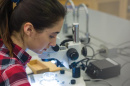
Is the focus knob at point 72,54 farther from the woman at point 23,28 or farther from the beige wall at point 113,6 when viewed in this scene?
the beige wall at point 113,6

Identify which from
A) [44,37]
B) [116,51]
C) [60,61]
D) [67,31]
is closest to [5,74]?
[44,37]

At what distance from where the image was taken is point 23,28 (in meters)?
0.87

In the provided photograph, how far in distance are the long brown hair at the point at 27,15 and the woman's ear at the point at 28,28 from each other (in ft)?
0.05

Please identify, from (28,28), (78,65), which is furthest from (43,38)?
(78,65)

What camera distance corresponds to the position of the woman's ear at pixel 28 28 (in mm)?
841

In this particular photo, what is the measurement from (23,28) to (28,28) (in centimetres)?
4

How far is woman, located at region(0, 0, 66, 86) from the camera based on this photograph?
30.5 inches

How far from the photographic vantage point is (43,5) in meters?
0.84

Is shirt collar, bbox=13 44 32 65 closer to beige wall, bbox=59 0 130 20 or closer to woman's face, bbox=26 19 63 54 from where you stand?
woman's face, bbox=26 19 63 54

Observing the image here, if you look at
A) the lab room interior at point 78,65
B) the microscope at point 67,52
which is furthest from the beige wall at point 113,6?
the microscope at point 67,52

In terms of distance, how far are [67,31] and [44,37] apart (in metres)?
1.23

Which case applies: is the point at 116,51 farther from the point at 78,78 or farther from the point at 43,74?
the point at 43,74

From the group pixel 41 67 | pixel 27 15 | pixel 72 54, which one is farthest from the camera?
pixel 41 67

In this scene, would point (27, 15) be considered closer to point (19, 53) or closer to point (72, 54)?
point (19, 53)
